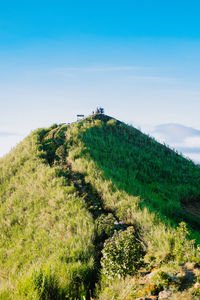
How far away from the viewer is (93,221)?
819cm

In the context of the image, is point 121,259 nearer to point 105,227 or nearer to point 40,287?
point 40,287

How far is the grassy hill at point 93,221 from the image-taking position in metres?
5.14

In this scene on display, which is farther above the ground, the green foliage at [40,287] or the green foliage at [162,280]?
the green foliage at [162,280]

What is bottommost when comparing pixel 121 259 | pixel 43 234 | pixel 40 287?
pixel 40 287

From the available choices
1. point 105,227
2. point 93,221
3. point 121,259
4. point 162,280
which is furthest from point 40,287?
point 93,221

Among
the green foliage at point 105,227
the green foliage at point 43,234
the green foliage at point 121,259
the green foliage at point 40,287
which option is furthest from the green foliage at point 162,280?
the green foliage at point 105,227

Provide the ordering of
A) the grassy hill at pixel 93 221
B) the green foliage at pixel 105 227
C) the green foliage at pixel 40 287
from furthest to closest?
1. the green foliage at pixel 105 227
2. the grassy hill at pixel 93 221
3. the green foliage at pixel 40 287

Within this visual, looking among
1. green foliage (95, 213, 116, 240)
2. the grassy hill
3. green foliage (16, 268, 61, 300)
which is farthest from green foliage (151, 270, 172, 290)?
green foliage (95, 213, 116, 240)

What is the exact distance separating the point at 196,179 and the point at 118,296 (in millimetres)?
13734

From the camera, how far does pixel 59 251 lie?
6.59 m

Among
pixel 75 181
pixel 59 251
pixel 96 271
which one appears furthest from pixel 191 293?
pixel 75 181

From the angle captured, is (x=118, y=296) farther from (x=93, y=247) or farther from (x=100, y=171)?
(x=100, y=171)

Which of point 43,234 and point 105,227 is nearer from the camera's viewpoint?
point 105,227

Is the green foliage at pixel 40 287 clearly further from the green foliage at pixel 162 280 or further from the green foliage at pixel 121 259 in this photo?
the green foliage at pixel 162 280
